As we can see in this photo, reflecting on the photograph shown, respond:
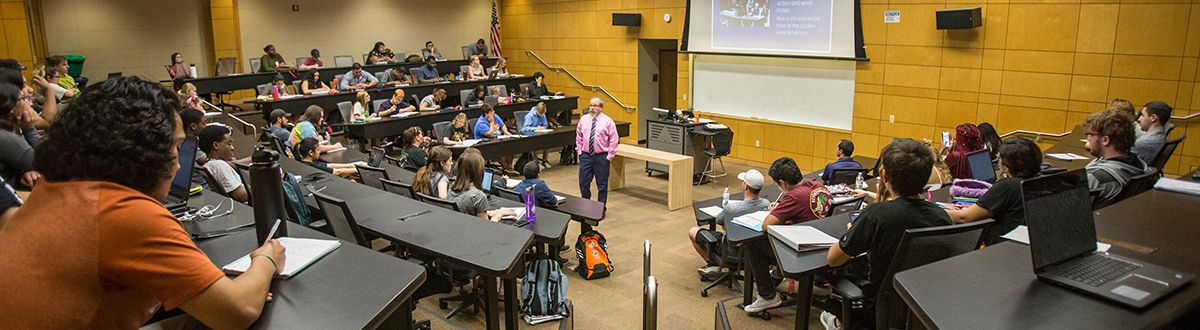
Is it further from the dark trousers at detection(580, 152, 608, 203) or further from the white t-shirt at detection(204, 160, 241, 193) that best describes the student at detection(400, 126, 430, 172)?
the white t-shirt at detection(204, 160, 241, 193)

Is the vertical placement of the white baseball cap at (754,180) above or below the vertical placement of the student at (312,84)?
below

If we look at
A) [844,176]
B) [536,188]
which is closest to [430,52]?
[536,188]

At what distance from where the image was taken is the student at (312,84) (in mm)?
11883

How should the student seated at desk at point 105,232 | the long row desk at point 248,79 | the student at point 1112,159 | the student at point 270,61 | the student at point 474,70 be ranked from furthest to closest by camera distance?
the student at point 474,70
the student at point 270,61
the long row desk at point 248,79
the student at point 1112,159
the student seated at desk at point 105,232

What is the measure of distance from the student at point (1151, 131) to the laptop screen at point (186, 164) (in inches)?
259

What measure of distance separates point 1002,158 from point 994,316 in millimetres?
2484

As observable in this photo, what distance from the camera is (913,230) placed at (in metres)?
2.88

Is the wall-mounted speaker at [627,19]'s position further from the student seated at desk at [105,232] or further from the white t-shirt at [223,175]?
the student seated at desk at [105,232]

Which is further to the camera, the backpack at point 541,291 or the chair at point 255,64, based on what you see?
the chair at point 255,64

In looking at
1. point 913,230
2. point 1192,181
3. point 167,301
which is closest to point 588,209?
point 913,230

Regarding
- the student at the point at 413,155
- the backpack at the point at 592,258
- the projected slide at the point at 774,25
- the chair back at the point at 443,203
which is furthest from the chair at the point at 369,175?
the projected slide at the point at 774,25

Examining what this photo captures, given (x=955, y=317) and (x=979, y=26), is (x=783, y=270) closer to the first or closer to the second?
(x=955, y=317)

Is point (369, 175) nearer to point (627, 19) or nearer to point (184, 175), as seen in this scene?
point (184, 175)

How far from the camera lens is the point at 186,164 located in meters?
3.43
